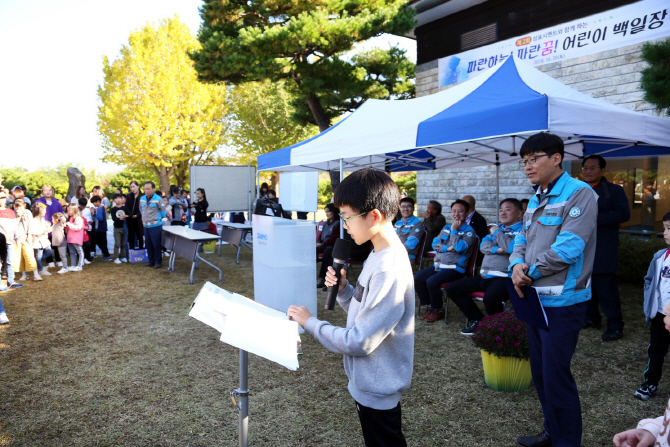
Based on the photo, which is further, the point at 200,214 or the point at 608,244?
the point at 200,214

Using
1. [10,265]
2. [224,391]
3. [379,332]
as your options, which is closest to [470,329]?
[224,391]

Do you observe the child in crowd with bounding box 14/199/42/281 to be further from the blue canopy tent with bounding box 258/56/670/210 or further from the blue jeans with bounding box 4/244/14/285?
the blue canopy tent with bounding box 258/56/670/210

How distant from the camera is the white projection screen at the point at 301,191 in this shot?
13586 millimetres

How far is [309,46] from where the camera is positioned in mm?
11680

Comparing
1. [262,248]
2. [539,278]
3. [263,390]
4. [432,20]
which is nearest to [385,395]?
[539,278]

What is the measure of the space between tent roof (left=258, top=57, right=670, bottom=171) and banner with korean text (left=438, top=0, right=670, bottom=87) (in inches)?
116

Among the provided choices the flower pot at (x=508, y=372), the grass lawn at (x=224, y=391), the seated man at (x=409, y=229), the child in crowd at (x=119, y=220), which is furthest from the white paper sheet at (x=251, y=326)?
the child in crowd at (x=119, y=220)

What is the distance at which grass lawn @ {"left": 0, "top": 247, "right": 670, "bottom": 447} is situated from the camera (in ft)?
9.34

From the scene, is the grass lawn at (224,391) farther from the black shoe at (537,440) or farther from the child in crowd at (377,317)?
the child in crowd at (377,317)

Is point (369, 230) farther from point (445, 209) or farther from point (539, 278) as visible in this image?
point (445, 209)

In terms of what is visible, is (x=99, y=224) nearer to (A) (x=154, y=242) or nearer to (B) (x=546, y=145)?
(A) (x=154, y=242)

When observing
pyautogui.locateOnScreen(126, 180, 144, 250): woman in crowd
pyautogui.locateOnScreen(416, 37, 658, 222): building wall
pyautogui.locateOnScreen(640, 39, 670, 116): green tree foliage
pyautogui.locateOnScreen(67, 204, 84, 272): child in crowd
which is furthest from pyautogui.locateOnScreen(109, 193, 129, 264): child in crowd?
pyautogui.locateOnScreen(640, 39, 670, 116): green tree foliage

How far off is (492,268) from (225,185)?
1230cm

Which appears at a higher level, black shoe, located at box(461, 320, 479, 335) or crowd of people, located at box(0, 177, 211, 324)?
crowd of people, located at box(0, 177, 211, 324)
